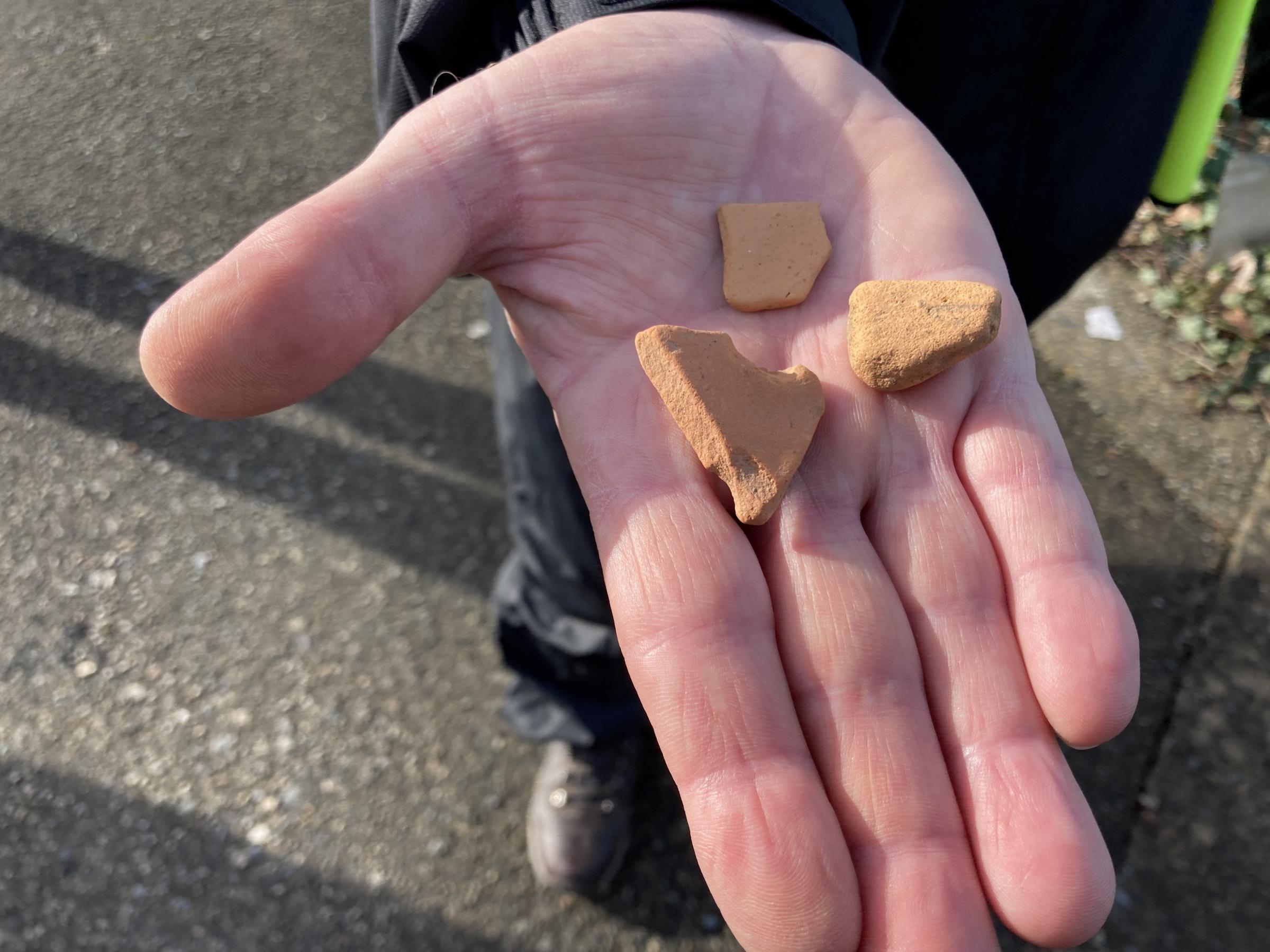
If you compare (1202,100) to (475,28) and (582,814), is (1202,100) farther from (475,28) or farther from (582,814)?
(582,814)

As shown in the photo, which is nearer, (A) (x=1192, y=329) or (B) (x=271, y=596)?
(B) (x=271, y=596)

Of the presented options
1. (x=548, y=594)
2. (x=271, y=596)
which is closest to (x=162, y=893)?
(x=271, y=596)

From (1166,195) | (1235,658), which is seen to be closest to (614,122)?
(1166,195)

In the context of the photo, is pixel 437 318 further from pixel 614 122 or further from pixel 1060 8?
pixel 1060 8

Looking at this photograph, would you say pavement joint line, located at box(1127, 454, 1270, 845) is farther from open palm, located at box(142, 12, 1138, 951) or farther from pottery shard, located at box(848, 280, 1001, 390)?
pottery shard, located at box(848, 280, 1001, 390)

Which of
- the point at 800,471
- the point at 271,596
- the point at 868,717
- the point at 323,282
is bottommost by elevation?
the point at 271,596

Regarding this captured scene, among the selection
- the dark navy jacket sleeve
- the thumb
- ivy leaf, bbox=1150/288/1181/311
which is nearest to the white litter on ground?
ivy leaf, bbox=1150/288/1181/311
